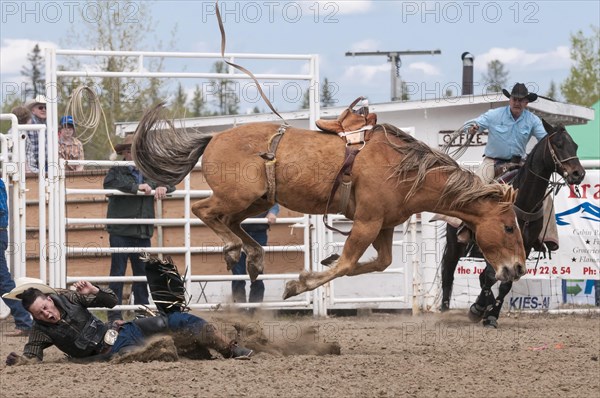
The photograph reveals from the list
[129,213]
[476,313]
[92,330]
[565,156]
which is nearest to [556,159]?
[565,156]

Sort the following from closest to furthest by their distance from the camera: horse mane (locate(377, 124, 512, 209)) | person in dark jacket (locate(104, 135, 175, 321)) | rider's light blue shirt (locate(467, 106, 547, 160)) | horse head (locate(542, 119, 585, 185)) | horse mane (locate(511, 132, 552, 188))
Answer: horse mane (locate(377, 124, 512, 209)) → horse head (locate(542, 119, 585, 185)) → horse mane (locate(511, 132, 552, 188)) → rider's light blue shirt (locate(467, 106, 547, 160)) → person in dark jacket (locate(104, 135, 175, 321))

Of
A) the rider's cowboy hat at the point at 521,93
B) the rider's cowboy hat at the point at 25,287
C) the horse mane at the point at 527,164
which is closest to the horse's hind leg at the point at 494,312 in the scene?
the horse mane at the point at 527,164

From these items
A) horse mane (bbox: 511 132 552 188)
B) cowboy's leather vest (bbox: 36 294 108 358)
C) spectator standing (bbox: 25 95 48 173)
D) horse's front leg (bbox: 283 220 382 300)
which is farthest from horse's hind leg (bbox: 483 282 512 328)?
spectator standing (bbox: 25 95 48 173)

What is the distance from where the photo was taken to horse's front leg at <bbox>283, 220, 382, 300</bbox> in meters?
6.70

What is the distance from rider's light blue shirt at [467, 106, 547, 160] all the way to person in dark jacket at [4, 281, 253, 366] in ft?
13.4

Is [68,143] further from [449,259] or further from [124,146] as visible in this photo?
[449,259]

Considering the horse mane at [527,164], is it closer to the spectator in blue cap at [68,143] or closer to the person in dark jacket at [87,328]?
the person in dark jacket at [87,328]

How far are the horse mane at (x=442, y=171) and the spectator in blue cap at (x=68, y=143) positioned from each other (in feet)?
14.2

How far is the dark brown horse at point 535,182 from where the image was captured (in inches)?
345

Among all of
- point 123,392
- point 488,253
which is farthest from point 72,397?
point 488,253

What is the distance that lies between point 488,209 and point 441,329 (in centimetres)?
270

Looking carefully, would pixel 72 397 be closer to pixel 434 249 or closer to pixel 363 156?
pixel 363 156

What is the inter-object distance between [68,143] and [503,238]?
5.17 metres

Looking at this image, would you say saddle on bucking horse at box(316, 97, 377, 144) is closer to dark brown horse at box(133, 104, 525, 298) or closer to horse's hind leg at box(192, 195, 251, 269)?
dark brown horse at box(133, 104, 525, 298)
